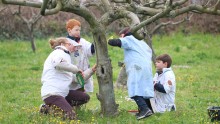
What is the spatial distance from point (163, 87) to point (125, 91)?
4.11m

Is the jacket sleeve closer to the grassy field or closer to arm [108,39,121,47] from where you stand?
arm [108,39,121,47]

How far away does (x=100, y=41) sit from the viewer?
888 centimetres

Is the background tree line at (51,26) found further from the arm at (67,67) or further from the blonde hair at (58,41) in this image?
the arm at (67,67)

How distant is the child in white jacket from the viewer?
9305 millimetres

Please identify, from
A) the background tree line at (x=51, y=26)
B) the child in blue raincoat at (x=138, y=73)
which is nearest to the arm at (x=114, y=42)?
the child in blue raincoat at (x=138, y=73)

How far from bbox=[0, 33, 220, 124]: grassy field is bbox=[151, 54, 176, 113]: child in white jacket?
32 cm

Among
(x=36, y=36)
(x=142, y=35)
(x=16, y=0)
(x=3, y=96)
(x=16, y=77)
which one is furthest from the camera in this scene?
(x=36, y=36)

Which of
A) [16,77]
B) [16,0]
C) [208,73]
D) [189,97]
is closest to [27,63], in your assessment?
[16,77]

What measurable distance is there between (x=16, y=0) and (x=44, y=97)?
1948 mm

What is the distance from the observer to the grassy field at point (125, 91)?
8.91 meters

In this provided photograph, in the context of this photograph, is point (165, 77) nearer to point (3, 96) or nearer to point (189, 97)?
point (189, 97)

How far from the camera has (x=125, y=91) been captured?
13.3 metres

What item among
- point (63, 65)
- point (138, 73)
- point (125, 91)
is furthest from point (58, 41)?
point (125, 91)

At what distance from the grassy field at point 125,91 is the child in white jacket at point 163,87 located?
322 millimetres
